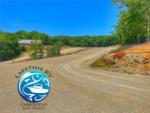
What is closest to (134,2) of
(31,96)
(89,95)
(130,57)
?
(130,57)

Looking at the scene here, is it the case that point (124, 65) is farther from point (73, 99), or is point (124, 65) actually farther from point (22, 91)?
point (22, 91)

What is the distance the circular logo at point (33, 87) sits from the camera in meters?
8.78

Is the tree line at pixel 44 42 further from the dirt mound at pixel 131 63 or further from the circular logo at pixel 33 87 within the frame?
the circular logo at pixel 33 87

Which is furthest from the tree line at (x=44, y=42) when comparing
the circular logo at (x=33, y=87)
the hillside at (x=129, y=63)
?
the circular logo at (x=33, y=87)

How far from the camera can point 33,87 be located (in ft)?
28.7

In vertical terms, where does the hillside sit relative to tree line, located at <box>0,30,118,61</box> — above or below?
below

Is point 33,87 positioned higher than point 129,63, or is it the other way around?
point 33,87

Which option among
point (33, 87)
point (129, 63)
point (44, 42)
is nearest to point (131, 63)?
point (129, 63)

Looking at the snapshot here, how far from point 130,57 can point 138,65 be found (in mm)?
2157

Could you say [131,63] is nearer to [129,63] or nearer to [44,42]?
[129,63]

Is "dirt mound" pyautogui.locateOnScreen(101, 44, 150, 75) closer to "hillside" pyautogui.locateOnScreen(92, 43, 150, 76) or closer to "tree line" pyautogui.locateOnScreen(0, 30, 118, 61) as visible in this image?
"hillside" pyautogui.locateOnScreen(92, 43, 150, 76)

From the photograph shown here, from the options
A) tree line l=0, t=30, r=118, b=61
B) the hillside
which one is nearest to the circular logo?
the hillside

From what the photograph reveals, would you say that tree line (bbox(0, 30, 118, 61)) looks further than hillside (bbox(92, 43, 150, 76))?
Yes

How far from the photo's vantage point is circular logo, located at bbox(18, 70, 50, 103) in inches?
346
